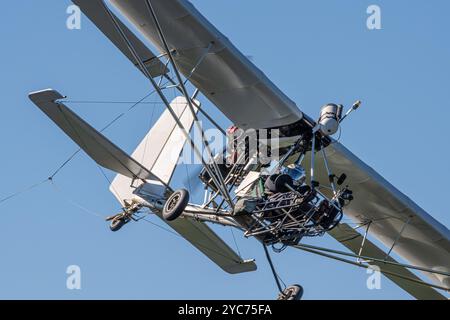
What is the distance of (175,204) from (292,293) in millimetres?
2996

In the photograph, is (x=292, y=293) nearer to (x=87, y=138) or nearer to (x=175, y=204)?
(x=175, y=204)

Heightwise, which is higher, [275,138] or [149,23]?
[149,23]

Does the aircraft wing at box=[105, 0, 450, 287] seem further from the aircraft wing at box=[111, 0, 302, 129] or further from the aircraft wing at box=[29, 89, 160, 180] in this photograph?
the aircraft wing at box=[29, 89, 160, 180]

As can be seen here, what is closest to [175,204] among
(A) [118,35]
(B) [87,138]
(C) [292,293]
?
(B) [87,138]

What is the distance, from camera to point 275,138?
79.0ft

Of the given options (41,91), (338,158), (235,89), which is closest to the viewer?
(41,91)

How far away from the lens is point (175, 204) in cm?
2312

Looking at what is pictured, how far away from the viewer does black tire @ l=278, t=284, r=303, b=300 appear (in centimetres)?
2386

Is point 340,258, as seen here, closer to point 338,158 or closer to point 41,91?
point 338,158

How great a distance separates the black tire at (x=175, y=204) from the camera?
75.4 feet

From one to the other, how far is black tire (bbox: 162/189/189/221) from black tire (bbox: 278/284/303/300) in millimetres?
2760

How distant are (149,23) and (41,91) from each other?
2.50 m

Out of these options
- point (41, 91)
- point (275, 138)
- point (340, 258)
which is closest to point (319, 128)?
point (275, 138)

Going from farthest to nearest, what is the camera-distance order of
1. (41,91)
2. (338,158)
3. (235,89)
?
1. (338,158)
2. (235,89)
3. (41,91)
